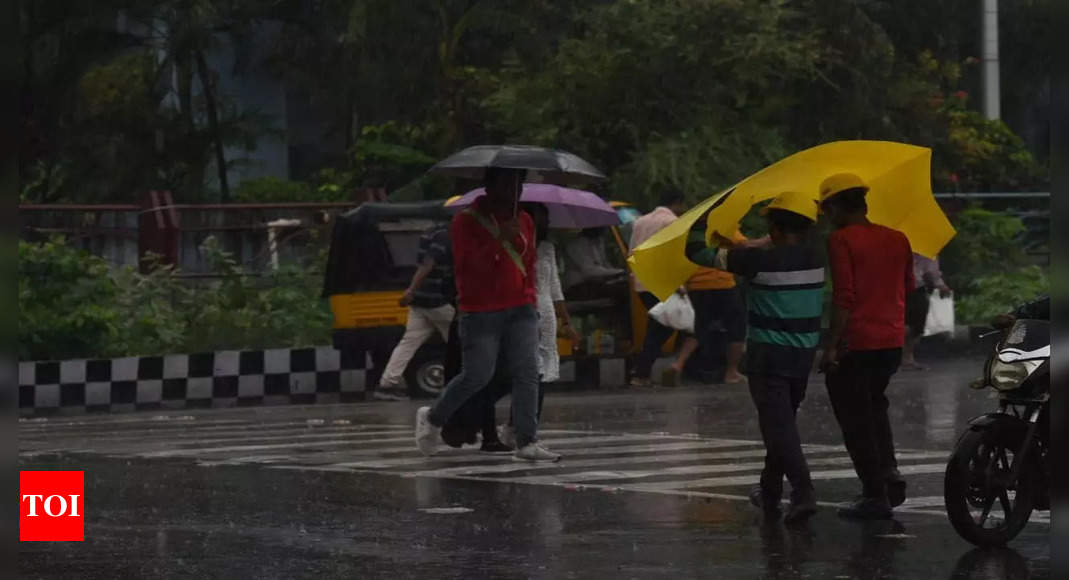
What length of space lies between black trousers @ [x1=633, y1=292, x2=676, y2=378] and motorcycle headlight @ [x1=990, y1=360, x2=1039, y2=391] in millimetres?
11241

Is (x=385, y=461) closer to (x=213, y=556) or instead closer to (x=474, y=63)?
(x=213, y=556)

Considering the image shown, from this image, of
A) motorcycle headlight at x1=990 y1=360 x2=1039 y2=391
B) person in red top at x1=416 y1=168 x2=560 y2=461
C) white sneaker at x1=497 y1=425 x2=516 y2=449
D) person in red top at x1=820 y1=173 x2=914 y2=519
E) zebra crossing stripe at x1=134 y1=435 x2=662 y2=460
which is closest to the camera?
motorcycle headlight at x1=990 y1=360 x2=1039 y2=391

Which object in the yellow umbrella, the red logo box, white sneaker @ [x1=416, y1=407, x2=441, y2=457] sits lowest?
the red logo box

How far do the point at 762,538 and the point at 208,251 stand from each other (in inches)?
561

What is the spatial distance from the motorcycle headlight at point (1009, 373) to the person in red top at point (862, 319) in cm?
101

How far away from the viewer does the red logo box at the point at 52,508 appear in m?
8.20

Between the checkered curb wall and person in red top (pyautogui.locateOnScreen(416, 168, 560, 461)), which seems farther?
the checkered curb wall

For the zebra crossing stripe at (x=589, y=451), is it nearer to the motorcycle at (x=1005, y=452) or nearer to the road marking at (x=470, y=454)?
the road marking at (x=470, y=454)

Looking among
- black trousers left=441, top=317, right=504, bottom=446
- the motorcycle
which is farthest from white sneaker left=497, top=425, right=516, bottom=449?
the motorcycle

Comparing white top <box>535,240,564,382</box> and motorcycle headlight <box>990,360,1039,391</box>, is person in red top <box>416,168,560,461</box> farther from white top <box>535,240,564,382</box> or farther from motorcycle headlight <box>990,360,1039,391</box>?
motorcycle headlight <box>990,360,1039,391</box>

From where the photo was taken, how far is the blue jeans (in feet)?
37.2

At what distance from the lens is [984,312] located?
23.7 metres

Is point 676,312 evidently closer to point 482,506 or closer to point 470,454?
point 470,454

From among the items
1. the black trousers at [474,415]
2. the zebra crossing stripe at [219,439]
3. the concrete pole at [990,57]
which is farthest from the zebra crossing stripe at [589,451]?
the concrete pole at [990,57]
